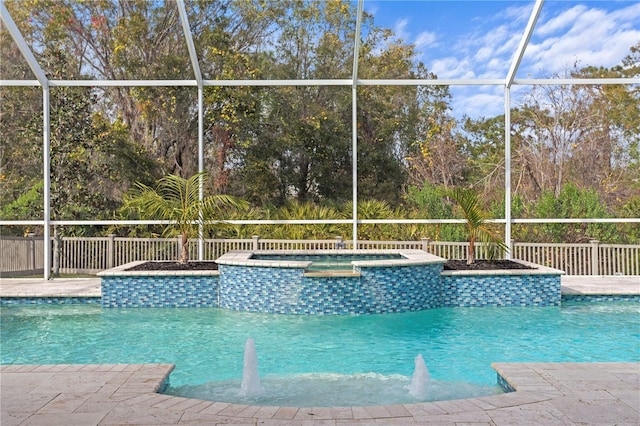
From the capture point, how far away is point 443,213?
12.7 meters

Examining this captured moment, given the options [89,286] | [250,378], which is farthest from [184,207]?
[250,378]

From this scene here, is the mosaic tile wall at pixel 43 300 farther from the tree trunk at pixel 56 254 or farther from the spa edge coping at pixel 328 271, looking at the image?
the tree trunk at pixel 56 254

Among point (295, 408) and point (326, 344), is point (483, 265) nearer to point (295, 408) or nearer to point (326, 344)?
point (326, 344)

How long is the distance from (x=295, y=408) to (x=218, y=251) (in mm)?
7725

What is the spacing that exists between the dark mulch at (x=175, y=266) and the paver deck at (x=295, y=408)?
4.15m

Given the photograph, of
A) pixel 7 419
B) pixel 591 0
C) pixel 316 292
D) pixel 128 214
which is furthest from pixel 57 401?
pixel 591 0

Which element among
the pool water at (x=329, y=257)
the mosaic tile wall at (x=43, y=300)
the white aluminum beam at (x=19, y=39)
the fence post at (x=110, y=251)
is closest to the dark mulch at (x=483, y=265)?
the pool water at (x=329, y=257)

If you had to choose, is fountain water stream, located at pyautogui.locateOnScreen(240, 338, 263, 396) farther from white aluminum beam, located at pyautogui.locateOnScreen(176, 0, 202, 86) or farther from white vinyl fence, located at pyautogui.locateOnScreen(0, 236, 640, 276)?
white aluminum beam, located at pyautogui.locateOnScreen(176, 0, 202, 86)

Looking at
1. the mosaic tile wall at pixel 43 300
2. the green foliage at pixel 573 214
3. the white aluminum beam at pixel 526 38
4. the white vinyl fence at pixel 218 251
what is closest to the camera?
the mosaic tile wall at pixel 43 300

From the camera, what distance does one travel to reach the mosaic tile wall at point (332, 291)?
7.12 meters

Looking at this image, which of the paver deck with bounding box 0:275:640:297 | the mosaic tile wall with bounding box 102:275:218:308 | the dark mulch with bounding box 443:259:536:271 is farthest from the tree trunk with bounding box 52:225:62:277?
the dark mulch with bounding box 443:259:536:271

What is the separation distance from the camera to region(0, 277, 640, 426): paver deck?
9.36ft

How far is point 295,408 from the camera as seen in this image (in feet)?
10.1

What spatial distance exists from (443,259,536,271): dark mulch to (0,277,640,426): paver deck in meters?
4.25
